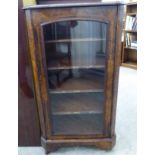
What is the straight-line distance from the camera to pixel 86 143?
5.58ft

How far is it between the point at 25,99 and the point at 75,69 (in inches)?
19.0

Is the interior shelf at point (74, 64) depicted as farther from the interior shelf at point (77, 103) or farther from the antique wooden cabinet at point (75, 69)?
the interior shelf at point (77, 103)

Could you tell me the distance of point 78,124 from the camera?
1.75m

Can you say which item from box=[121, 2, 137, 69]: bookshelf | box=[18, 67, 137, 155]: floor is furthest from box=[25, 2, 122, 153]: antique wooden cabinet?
box=[121, 2, 137, 69]: bookshelf

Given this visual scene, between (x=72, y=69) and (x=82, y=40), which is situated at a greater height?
(x=82, y=40)

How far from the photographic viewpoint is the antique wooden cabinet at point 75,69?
136 centimetres

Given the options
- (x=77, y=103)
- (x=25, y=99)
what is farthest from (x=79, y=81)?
(x=25, y=99)

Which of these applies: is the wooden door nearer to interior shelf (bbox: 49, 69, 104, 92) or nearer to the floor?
interior shelf (bbox: 49, 69, 104, 92)

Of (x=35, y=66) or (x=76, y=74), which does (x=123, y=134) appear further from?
(x=35, y=66)
